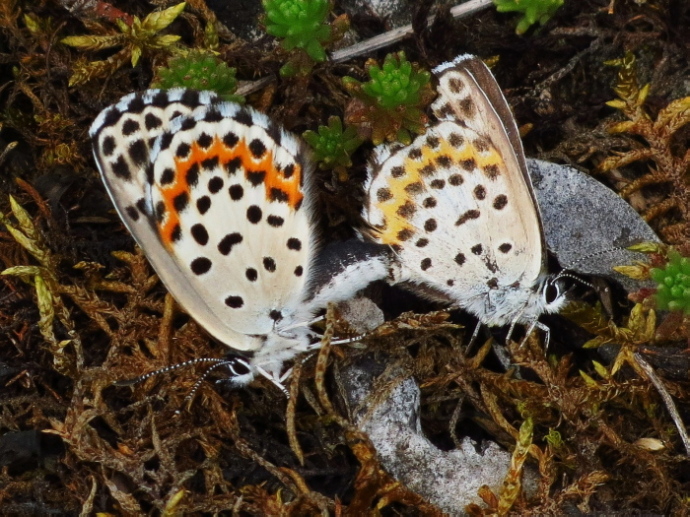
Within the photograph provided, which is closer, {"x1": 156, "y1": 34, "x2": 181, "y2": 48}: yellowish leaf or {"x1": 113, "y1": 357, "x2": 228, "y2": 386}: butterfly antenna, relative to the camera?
{"x1": 113, "y1": 357, "x2": 228, "y2": 386}: butterfly antenna

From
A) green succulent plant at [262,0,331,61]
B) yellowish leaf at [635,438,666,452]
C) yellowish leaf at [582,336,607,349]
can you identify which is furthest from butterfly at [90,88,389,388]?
yellowish leaf at [635,438,666,452]

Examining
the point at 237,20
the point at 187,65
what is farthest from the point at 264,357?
the point at 237,20

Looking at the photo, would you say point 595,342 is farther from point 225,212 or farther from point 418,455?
point 225,212

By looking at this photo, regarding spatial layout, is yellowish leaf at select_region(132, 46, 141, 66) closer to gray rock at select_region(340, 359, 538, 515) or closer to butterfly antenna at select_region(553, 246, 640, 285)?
gray rock at select_region(340, 359, 538, 515)

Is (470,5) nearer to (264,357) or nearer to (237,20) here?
(237,20)

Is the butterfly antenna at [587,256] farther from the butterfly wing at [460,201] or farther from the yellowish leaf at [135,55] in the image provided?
the yellowish leaf at [135,55]

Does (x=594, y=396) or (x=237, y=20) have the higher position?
(x=237, y=20)
